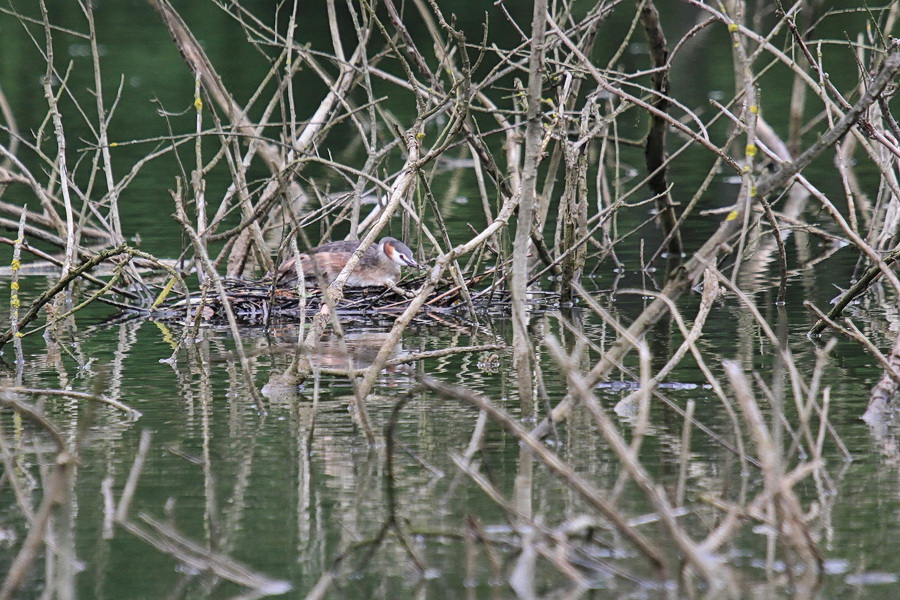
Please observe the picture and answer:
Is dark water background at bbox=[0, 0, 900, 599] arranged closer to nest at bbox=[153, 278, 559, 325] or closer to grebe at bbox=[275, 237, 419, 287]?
nest at bbox=[153, 278, 559, 325]

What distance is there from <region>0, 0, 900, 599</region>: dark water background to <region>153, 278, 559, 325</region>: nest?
0.27 meters

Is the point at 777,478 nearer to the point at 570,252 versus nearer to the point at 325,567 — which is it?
the point at 325,567

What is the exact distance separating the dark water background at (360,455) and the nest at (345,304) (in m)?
0.27

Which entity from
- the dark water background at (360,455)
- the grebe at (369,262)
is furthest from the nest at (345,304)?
the dark water background at (360,455)

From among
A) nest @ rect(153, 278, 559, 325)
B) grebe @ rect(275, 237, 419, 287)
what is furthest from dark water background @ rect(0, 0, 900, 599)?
grebe @ rect(275, 237, 419, 287)

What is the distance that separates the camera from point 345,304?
28.1ft

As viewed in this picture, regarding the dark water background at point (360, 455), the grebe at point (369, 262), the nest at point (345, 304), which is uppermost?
the grebe at point (369, 262)

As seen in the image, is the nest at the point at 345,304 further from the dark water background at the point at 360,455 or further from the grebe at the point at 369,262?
the dark water background at the point at 360,455

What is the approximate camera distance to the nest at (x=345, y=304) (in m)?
8.41

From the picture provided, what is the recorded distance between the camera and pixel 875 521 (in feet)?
13.6

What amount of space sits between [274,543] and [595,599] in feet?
3.51

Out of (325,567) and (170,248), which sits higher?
(170,248)

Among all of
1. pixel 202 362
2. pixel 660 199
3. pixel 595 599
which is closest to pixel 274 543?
pixel 595 599

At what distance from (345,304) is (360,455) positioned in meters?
3.55
